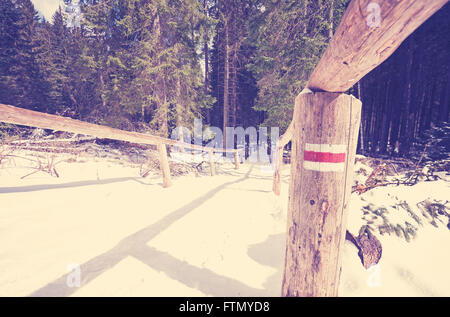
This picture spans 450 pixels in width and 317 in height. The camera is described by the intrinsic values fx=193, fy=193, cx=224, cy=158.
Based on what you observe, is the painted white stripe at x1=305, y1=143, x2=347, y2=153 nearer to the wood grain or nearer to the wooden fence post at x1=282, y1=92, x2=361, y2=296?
the wooden fence post at x1=282, y1=92, x2=361, y2=296

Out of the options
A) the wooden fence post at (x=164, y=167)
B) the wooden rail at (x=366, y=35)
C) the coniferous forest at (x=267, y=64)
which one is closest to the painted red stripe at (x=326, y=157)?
the wooden rail at (x=366, y=35)

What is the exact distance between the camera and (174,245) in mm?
2010

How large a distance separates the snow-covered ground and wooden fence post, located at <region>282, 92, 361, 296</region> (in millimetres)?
427

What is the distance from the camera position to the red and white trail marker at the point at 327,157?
1.14m

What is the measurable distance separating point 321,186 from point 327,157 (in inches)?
6.9

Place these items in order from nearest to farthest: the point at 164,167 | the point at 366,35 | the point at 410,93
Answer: the point at 366,35
the point at 164,167
the point at 410,93

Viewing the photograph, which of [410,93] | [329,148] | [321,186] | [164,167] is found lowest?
[164,167]

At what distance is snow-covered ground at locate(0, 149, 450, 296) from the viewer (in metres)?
1.47

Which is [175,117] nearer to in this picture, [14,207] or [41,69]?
[14,207]

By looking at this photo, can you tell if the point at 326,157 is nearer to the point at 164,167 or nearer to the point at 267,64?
the point at 164,167

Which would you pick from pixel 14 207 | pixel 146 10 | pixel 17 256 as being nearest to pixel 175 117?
pixel 146 10

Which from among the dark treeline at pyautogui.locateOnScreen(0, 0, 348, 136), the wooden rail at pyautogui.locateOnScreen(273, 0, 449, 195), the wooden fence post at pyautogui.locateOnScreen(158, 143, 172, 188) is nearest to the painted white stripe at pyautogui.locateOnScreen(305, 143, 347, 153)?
the wooden rail at pyautogui.locateOnScreen(273, 0, 449, 195)

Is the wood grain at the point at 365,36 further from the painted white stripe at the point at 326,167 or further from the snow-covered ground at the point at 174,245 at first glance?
the snow-covered ground at the point at 174,245

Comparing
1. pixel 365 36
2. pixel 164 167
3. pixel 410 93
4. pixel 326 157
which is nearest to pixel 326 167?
pixel 326 157
